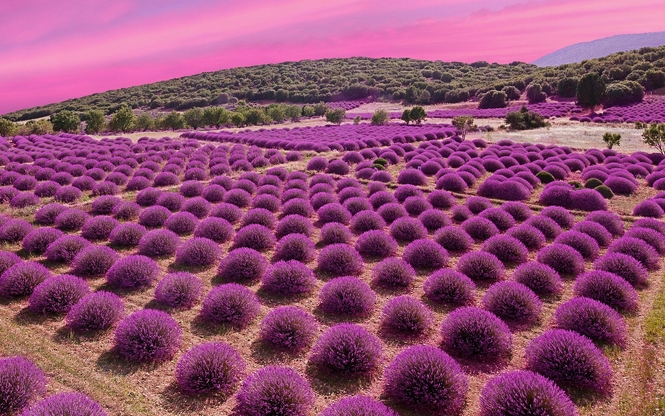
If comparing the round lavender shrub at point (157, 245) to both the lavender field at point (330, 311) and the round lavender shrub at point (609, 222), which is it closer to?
the lavender field at point (330, 311)

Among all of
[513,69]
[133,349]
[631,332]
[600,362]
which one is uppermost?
[513,69]

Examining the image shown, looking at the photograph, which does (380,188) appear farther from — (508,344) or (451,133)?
(451,133)

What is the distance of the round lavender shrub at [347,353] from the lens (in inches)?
213

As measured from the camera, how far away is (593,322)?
6297mm

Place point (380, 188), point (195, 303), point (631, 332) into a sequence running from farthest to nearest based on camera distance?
point (380, 188), point (195, 303), point (631, 332)

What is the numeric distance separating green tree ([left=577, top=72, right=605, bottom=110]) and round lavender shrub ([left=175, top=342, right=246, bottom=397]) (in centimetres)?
6362

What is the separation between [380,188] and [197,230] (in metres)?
7.52

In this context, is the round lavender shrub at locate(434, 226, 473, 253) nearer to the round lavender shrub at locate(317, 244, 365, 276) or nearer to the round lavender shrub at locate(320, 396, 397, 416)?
the round lavender shrub at locate(317, 244, 365, 276)

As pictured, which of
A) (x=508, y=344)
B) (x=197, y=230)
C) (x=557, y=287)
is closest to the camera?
(x=508, y=344)

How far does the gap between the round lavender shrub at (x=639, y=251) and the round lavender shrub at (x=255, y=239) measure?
824cm

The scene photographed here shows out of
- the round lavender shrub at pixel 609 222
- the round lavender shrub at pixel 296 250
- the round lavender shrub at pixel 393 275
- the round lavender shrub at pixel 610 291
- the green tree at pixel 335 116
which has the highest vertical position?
the green tree at pixel 335 116

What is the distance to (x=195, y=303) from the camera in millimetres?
7352

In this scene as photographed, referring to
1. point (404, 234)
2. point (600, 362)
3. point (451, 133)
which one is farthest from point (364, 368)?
point (451, 133)

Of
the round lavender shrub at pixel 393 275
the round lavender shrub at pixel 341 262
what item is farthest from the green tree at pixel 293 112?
the round lavender shrub at pixel 393 275
